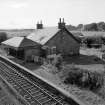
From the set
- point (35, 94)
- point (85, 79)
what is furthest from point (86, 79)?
point (35, 94)

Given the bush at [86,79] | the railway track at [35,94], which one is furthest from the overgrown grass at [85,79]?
the railway track at [35,94]

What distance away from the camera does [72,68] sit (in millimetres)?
16719

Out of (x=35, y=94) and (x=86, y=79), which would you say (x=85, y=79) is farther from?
(x=35, y=94)

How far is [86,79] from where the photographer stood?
15516 millimetres

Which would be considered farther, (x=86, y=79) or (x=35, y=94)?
(x=86, y=79)

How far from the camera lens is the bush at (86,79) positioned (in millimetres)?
15127

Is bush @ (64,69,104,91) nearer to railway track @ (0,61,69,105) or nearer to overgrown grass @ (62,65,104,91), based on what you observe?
overgrown grass @ (62,65,104,91)

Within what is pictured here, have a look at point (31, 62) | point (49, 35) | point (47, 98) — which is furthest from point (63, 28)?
point (47, 98)

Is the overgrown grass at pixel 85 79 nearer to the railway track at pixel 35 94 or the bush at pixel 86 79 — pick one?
the bush at pixel 86 79

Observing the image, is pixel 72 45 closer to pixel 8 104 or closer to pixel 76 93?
pixel 76 93

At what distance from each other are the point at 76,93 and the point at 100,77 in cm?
342

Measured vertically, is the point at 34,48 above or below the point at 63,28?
below

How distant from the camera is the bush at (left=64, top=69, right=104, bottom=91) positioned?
596 inches

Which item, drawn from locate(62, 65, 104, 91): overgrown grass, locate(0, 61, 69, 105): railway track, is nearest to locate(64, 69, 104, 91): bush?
locate(62, 65, 104, 91): overgrown grass
